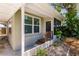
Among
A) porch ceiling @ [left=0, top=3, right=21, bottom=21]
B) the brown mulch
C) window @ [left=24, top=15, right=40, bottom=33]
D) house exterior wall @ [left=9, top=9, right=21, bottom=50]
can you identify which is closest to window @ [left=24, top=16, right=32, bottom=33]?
window @ [left=24, top=15, right=40, bottom=33]

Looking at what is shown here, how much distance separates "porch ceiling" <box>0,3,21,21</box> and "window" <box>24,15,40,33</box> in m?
0.22

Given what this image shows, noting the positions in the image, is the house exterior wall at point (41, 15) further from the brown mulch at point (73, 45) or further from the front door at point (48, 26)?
the brown mulch at point (73, 45)

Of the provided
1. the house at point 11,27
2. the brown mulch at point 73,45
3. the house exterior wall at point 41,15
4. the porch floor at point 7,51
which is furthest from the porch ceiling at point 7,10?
the brown mulch at point 73,45

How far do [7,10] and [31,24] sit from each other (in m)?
0.44

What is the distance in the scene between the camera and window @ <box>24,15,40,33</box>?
8.13 feet

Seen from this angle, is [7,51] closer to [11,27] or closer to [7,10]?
[11,27]

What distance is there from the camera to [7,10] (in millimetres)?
2496

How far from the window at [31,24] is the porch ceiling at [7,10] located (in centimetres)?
22

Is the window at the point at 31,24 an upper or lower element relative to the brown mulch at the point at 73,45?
upper

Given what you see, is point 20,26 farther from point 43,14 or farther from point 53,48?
→ point 53,48

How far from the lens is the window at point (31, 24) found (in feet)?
8.13

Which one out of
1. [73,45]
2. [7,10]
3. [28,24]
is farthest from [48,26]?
[7,10]

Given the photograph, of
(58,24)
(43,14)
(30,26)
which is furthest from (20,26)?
(58,24)

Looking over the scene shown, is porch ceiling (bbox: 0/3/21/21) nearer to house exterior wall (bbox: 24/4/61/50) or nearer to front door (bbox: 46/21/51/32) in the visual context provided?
house exterior wall (bbox: 24/4/61/50)
